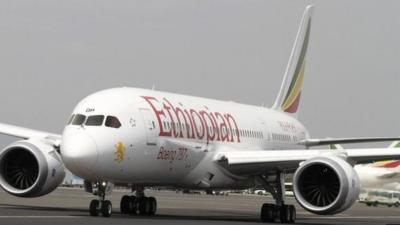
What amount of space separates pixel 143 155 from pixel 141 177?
776mm

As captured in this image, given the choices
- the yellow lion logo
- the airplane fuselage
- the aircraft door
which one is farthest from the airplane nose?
the aircraft door

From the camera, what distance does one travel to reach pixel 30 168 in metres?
25.8

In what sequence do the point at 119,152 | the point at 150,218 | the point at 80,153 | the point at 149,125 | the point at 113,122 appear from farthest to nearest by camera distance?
1. the point at 149,125
2. the point at 150,218
3. the point at 113,122
4. the point at 119,152
5. the point at 80,153

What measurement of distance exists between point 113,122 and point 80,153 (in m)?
1.64

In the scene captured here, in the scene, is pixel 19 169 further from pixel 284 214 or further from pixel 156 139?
pixel 284 214

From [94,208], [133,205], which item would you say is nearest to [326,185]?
[133,205]

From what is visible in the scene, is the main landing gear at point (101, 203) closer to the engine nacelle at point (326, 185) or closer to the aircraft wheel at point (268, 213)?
the engine nacelle at point (326, 185)

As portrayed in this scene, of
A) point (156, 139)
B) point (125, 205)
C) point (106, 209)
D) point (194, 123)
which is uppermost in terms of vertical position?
point (194, 123)

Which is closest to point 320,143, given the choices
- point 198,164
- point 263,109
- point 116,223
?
point 263,109

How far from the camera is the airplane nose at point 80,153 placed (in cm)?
2209

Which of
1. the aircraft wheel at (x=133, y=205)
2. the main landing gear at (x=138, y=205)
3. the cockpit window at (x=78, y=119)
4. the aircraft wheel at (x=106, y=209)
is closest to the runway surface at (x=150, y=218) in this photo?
the aircraft wheel at (x=106, y=209)

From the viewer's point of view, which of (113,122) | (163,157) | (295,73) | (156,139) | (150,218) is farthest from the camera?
(295,73)

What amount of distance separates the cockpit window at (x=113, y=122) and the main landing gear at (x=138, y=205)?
3889 millimetres

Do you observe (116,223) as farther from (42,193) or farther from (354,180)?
(354,180)
